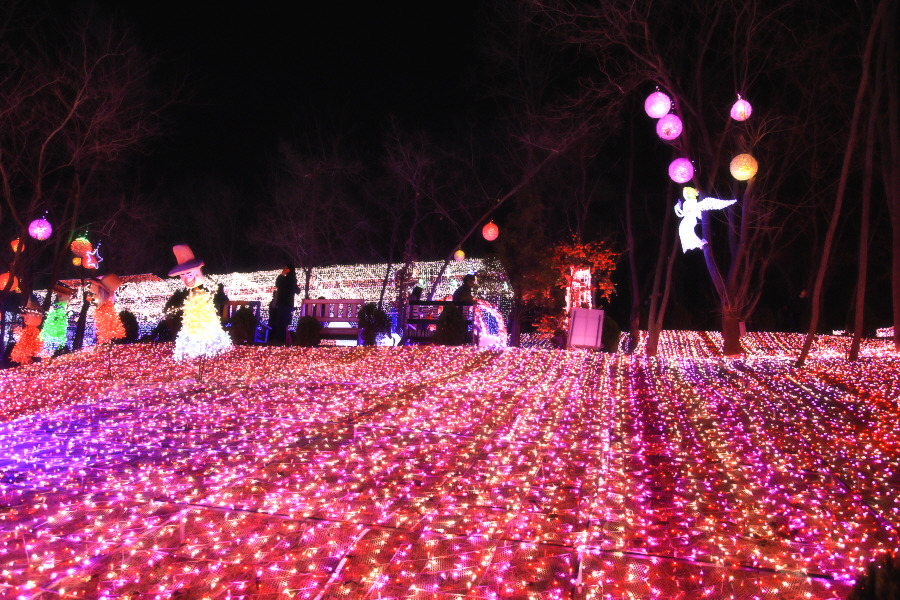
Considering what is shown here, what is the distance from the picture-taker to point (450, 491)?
3385 mm

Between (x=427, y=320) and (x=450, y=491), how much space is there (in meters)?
8.97

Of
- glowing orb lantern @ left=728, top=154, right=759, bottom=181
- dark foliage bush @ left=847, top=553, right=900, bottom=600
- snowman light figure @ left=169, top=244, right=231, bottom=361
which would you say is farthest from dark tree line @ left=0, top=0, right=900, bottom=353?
dark foliage bush @ left=847, top=553, right=900, bottom=600

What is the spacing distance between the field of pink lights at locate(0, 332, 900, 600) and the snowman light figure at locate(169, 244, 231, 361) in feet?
3.61

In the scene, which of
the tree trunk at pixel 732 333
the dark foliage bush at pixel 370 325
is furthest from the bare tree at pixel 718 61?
the dark foliage bush at pixel 370 325

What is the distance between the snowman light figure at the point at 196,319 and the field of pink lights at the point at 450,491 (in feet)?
3.61

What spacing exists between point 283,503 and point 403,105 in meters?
17.0

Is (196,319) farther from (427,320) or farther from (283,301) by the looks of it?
(427,320)

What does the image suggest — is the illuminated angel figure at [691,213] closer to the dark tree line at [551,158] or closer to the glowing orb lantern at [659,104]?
the dark tree line at [551,158]

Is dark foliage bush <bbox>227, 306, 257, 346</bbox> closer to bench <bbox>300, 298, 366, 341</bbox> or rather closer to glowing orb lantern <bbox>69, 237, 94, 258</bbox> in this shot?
bench <bbox>300, 298, 366, 341</bbox>

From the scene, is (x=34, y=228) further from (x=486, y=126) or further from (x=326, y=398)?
(x=486, y=126)

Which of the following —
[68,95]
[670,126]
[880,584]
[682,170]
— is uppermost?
[68,95]

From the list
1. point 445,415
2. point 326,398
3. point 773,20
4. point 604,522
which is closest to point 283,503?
point 604,522

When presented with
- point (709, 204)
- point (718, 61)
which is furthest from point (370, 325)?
point (718, 61)

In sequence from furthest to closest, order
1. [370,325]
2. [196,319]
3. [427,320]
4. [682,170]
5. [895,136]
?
[370,325] → [427,320] → [682,170] → [895,136] → [196,319]
